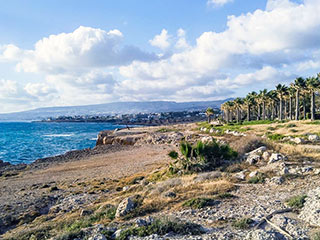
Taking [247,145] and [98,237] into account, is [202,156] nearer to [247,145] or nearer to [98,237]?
[247,145]

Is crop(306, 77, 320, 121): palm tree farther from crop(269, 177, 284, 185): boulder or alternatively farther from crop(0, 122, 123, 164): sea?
crop(0, 122, 123, 164): sea

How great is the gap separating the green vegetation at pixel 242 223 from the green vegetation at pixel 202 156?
879 centimetres

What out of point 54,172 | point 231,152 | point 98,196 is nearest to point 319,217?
point 231,152

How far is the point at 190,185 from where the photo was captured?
490 inches

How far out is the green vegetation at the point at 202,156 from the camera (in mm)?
16484

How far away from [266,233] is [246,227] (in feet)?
2.95

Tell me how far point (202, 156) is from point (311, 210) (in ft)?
31.2

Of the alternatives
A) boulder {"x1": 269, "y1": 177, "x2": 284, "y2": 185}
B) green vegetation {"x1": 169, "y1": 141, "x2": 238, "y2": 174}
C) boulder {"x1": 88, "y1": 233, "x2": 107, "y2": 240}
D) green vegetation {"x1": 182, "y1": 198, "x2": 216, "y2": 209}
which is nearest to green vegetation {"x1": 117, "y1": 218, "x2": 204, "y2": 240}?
boulder {"x1": 88, "y1": 233, "x2": 107, "y2": 240}

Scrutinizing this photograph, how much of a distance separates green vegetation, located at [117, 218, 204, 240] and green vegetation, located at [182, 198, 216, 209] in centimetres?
172

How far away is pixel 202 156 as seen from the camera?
16.8 meters

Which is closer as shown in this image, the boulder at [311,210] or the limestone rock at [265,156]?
the boulder at [311,210]

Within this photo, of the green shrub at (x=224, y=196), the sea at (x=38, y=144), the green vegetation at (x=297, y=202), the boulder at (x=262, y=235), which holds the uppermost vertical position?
the boulder at (x=262, y=235)

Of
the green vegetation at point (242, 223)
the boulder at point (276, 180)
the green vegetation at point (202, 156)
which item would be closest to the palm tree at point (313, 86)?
the green vegetation at point (202, 156)

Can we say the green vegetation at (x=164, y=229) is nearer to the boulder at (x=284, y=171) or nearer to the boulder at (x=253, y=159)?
the boulder at (x=284, y=171)
